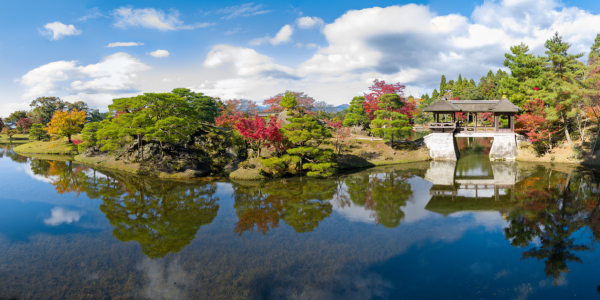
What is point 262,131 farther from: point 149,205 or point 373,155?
point 373,155

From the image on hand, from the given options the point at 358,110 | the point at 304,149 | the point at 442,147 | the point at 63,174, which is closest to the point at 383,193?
the point at 304,149

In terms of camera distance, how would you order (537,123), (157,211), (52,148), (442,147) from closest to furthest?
(157,211)
(537,123)
(442,147)
(52,148)

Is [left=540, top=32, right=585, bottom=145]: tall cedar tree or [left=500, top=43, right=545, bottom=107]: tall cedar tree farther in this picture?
[left=500, top=43, right=545, bottom=107]: tall cedar tree

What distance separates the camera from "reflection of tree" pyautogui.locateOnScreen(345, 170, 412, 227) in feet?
46.3

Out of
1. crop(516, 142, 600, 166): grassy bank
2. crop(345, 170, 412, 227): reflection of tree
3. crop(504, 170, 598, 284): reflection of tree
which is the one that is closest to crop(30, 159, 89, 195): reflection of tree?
crop(345, 170, 412, 227): reflection of tree

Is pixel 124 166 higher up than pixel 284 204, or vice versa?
pixel 124 166

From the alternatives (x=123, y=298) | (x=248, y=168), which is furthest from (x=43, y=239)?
(x=248, y=168)

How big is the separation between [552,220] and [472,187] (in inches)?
256

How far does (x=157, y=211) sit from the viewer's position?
48.5 ft

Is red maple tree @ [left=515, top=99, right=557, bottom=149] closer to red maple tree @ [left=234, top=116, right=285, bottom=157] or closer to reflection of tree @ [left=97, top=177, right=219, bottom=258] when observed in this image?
red maple tree @ [left=234, top=116, right=285, bottom=157]

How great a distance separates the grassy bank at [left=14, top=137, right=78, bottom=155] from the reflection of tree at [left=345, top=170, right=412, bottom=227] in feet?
125

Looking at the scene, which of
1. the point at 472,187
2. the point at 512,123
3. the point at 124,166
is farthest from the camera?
the point at 512,123

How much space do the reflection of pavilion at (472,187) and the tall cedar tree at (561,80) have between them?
620 centimetres

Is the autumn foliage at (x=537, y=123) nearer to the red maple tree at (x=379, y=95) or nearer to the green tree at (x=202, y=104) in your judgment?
the red maple tree at (x=379, y=95)
